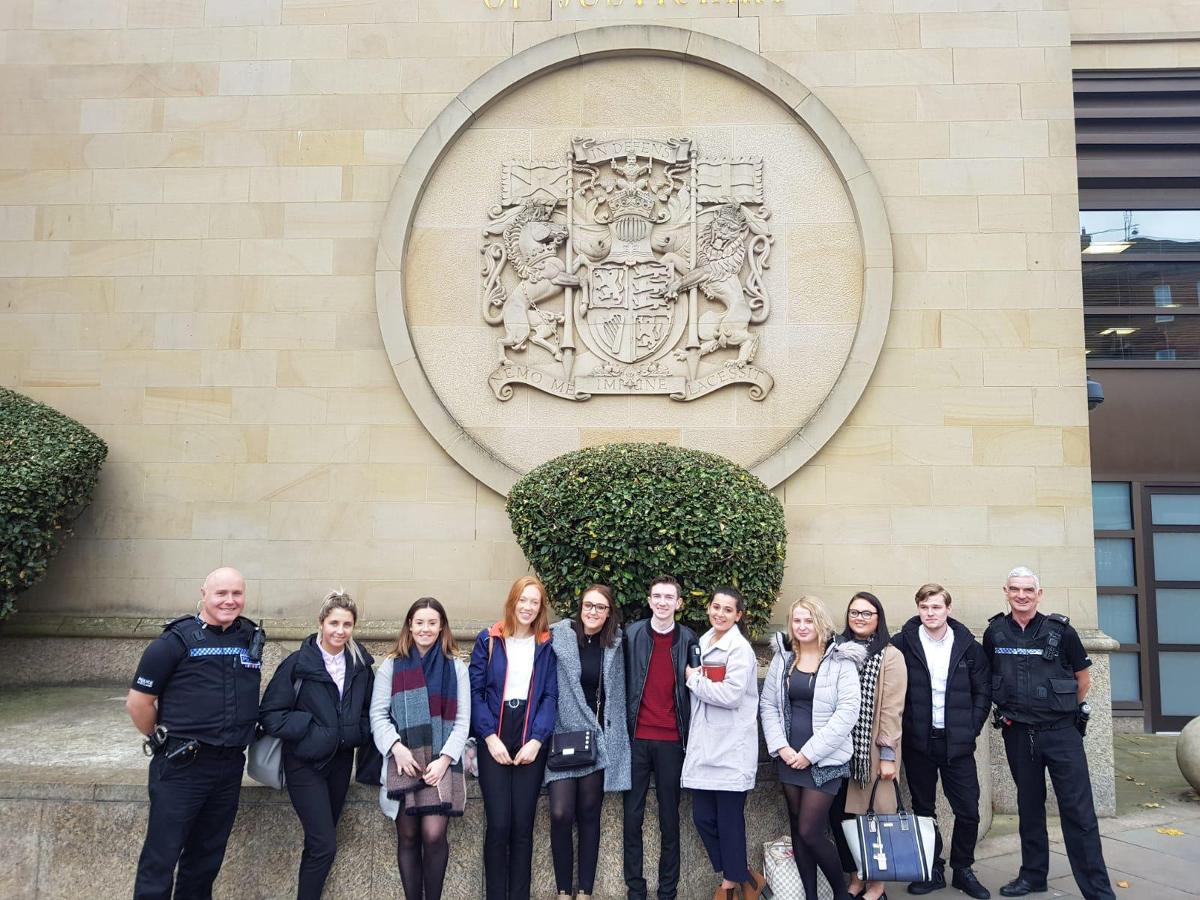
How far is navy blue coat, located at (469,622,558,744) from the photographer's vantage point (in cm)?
478

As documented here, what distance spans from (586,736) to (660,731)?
18.0 inches

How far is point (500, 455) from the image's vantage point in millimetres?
7879

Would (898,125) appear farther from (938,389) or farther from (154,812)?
(154,812)

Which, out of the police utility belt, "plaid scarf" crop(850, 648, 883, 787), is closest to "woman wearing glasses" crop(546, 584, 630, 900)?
"plaid scarf" crop(850, 648, 883, 787)

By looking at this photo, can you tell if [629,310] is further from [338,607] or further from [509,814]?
[509,814]

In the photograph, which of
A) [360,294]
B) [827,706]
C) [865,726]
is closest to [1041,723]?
[865,726]

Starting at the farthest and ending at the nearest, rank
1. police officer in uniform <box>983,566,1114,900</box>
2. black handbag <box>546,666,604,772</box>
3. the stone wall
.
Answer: the stone wall
police officer in uniform <box>983,566,1114,900</box>
black handbag <box>546,666,604,772</box>

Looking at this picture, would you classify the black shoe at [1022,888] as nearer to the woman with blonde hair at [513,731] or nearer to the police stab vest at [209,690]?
the woman with blonde hair at [513,731]

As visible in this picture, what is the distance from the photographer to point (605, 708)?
5.01 m

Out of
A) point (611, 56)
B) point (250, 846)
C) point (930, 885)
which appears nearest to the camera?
point (250, 846)

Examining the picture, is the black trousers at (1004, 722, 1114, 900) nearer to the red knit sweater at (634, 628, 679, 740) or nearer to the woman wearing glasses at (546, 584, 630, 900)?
the red knit sweater at (634, 628, 679, 740)

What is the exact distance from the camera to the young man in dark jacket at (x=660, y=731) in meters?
4.98

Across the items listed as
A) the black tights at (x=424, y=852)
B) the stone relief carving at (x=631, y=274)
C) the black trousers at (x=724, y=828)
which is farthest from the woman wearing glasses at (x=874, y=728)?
the stone relief carving at (x=631, y=274)

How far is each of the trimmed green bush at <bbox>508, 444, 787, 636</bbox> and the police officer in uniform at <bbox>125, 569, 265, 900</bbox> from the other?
2586 mm
